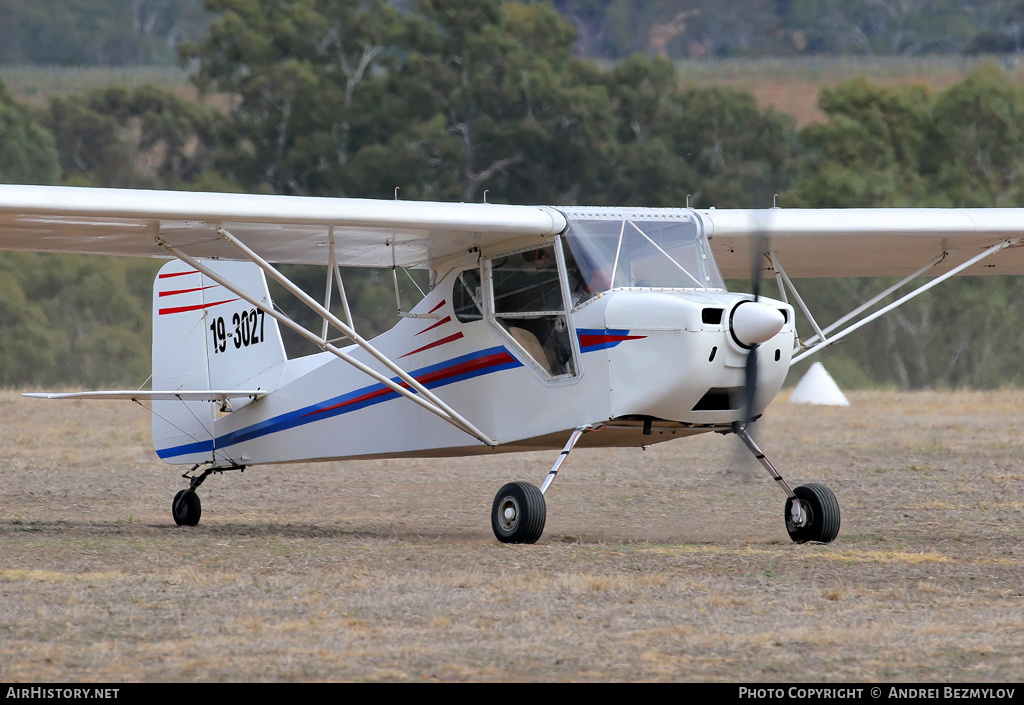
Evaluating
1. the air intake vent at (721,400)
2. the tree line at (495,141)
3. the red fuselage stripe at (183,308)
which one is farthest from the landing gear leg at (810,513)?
the tree line at (495,141)

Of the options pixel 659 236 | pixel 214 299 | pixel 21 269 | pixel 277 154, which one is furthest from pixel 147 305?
pixel 659 236

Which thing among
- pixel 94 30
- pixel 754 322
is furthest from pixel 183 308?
pixel 94 30

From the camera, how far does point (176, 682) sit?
5594 mm

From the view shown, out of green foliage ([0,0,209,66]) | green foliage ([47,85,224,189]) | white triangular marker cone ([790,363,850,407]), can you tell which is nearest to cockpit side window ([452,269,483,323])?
white triangular marker cone ([790,363,850,407])

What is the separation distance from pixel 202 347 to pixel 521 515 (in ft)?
18.2

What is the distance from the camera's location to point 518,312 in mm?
11250

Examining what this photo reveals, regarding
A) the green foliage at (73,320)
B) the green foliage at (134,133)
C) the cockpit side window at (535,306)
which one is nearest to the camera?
the cockpit side window at (535,306)

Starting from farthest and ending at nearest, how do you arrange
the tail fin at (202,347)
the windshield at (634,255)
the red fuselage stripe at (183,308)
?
the red fuselage stripe at (183,308) < the tail fin at (202,347) < the windshield at (634,255)

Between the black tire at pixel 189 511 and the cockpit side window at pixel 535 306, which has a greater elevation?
the cockpit side window at pixel 535 306

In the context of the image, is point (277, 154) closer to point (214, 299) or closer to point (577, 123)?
point (577, 123)

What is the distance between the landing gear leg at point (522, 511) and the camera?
33.6 ft

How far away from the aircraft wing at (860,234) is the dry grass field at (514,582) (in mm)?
2301

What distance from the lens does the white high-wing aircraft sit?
10.2 m

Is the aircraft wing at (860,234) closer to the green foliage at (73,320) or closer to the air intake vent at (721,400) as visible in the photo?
the air intake vent at (721,400)
